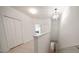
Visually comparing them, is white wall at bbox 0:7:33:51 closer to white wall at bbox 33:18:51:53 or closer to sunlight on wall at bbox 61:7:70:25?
white wall at bbox 33:18:51:53

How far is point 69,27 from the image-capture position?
1286mm

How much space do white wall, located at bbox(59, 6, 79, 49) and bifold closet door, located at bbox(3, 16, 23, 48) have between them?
0.68 m

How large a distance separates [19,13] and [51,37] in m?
0.65

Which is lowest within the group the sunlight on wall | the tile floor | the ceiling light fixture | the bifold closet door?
the tile floor

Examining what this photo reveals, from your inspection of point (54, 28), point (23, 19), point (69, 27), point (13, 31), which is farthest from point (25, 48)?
point (69, 27)

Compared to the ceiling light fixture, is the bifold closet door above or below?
below

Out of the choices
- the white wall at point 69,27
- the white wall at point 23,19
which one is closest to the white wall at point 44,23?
the white wall at point 23,19

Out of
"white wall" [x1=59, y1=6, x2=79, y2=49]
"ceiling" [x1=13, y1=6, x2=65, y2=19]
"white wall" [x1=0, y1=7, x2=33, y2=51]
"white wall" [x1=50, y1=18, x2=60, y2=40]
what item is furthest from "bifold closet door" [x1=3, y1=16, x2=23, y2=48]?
"white wall" [x1=59, y1=6, x2=79, y2=49]

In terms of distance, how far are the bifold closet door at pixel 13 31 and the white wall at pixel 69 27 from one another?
0.68m

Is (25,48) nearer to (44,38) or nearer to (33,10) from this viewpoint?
(44,38)

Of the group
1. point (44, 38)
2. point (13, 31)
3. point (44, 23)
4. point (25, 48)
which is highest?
point (44, 23)

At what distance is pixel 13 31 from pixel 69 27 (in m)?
0.92

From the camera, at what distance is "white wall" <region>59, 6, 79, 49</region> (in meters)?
1.26
